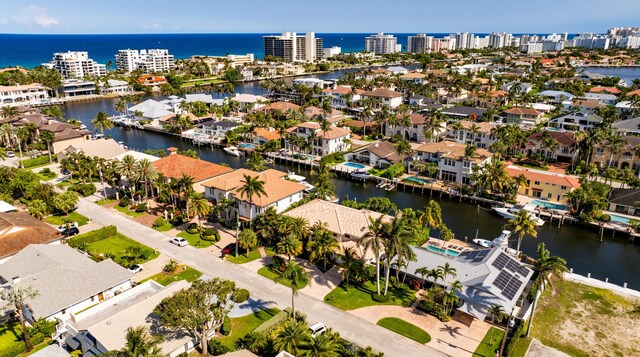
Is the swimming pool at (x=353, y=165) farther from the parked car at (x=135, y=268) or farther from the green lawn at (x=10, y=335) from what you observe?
the green lawn at (x=10, y=335)

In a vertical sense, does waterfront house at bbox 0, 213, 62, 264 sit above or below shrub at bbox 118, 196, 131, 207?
above

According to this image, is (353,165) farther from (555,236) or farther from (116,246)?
(116,246)

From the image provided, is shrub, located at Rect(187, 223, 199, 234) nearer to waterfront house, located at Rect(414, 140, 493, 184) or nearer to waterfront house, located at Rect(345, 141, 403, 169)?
waterfront house, located at Rect(345, 141, 403, 169)

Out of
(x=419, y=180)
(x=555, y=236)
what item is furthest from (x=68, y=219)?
(x=555, y=236)

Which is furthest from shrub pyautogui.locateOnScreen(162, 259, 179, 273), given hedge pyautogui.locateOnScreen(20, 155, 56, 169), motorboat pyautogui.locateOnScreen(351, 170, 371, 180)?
hedge pyautogui.locateOnScreen(20, 155, 56, 169)

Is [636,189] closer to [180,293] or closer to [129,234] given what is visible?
[180,293]

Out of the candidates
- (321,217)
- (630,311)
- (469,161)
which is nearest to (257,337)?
(321,217)
